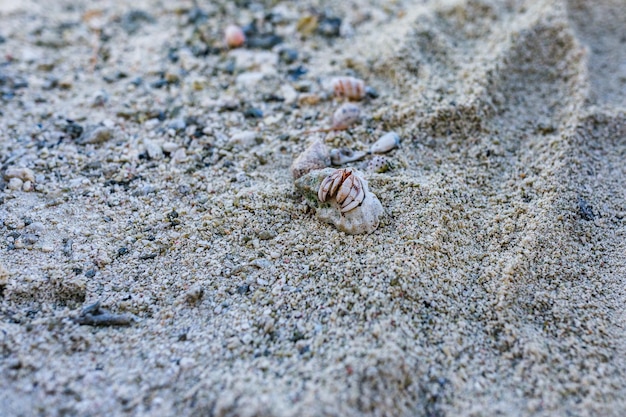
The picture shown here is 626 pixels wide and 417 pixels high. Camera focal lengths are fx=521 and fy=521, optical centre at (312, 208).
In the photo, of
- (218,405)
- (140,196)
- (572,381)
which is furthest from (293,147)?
(572,381)

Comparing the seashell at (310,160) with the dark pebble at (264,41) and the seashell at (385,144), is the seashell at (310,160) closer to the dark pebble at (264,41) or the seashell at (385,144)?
the seashell at (385,144)

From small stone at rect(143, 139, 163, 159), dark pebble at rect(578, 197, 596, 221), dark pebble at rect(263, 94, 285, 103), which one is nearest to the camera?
dark pebble at rect(578, 197, 596, 221)

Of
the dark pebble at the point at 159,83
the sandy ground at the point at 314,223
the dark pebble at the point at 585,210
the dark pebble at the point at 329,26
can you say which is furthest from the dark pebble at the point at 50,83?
the dark pebble at the point at 585,210

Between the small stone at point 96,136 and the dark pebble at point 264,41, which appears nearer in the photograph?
the small stone at point 96,136

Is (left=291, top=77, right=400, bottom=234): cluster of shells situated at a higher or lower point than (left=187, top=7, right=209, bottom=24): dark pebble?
lower

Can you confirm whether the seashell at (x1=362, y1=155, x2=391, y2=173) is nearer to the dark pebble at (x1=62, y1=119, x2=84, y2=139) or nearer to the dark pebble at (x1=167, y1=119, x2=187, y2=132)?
the dark pebble at (x1=167, y1=119, x2=187, y2=132)

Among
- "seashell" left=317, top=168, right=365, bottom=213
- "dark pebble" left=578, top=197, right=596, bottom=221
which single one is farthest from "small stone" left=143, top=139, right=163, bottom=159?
"dark pebble" left=578, top=197, right=596, bottom=221

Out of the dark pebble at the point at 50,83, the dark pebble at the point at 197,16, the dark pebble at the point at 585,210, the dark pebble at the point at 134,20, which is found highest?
the dark pebble at the point at 134,20
